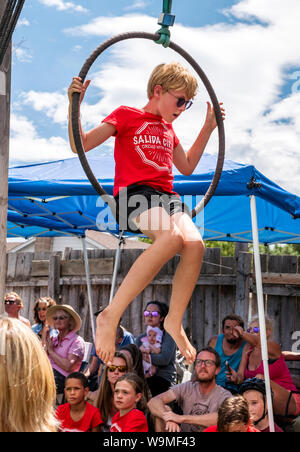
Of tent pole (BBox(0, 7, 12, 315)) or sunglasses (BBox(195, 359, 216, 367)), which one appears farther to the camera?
sunglasses (BBox(195, 359, 216, 367))

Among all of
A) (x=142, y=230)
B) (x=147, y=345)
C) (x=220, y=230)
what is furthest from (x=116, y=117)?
(x=220, y=230)

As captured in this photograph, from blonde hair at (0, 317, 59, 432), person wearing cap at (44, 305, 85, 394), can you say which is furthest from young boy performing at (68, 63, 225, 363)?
person wearing cap at (44, 305, 85, 394)

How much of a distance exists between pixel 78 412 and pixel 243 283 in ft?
11.1

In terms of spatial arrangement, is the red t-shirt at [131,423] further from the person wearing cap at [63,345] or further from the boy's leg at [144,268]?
the boy's leg at [144,268]

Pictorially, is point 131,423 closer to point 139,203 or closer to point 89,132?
point 139,203

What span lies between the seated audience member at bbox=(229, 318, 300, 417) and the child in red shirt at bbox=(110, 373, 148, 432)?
92cm

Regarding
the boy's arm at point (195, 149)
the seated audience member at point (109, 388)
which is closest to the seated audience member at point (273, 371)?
the seated audience member at point (109, 388)

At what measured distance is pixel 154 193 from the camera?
223cm

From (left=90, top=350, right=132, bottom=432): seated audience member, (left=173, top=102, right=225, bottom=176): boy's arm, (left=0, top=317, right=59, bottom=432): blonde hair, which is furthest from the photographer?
(left=90, top=350, right=132, bottom=432): seated audience member

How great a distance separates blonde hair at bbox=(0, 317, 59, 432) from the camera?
141 centimetres

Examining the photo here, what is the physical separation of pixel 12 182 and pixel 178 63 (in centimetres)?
275

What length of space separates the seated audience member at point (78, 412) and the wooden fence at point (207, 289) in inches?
125

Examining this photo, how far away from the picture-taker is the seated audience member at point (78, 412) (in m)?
4.07
